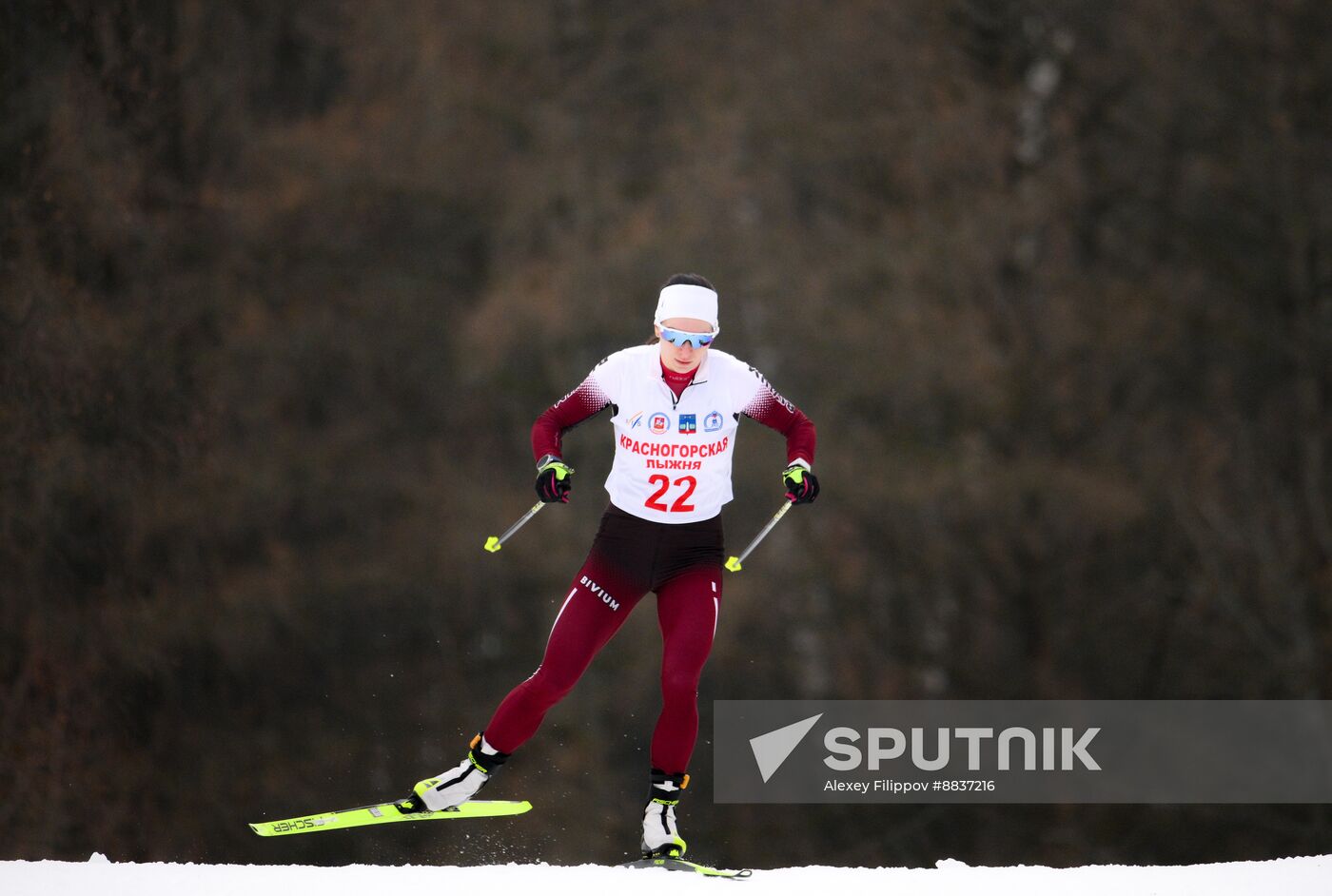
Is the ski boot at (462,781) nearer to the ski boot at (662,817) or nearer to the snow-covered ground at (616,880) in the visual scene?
the snow-covered ground at (616,880)

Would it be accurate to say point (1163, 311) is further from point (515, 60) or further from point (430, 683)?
point (430, 683)

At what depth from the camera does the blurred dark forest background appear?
546 inches

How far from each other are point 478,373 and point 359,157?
7.86 feet

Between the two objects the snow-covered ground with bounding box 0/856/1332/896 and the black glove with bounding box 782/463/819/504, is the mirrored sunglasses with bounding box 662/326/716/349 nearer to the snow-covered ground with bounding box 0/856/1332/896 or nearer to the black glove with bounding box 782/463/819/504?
the black glove with bounding box 782/463/819/504

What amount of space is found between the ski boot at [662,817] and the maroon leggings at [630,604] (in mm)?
40

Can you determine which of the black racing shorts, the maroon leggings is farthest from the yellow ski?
the black racing shorts

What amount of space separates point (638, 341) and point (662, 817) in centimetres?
898

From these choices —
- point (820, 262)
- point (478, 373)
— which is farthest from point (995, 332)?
point (478, 373)

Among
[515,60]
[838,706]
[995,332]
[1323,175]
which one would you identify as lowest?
[838,706]

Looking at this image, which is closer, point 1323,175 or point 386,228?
point 1323,175

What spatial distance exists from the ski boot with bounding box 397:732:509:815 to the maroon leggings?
0.20 feet

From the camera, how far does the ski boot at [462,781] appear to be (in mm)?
5520

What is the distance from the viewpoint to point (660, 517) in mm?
5434

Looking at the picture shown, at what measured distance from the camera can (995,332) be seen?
14.6 metres
